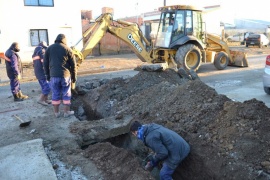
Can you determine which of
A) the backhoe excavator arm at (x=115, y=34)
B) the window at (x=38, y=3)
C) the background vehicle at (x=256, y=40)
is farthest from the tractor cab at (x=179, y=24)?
the background vehicle at (x=256, y=40)

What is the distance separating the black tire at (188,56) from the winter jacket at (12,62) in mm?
6473

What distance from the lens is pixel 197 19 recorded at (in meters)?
11.6

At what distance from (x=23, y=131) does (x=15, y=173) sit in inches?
70.0

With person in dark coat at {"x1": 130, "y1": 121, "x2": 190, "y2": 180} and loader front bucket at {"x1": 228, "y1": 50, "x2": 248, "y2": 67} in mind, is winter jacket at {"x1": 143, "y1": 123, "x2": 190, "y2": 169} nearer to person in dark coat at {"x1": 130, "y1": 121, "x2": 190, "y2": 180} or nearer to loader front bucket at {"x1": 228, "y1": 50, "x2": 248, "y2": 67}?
person in dark coat at {"x1": 130, "y1": 121, "x2": 190, "y2": 180}

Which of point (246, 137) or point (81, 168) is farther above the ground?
point (246, 137)

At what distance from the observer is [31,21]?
16391 mm

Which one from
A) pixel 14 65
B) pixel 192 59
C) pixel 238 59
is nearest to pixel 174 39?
pixel 192 59

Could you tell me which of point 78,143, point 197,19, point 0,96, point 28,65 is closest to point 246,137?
point 78,143

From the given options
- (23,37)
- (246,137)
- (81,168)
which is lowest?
(81,168)

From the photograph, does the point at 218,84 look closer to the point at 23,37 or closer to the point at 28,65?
the point at 28,65

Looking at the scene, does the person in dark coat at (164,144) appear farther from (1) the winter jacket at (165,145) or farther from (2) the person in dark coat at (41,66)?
(2) the person in dark coat at (41,66)

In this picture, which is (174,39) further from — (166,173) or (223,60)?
(166,173)

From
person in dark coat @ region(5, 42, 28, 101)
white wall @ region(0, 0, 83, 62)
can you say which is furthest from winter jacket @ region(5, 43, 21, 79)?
white wall @ region(0, 0, 83, 62)

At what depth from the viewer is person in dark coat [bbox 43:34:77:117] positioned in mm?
5453
